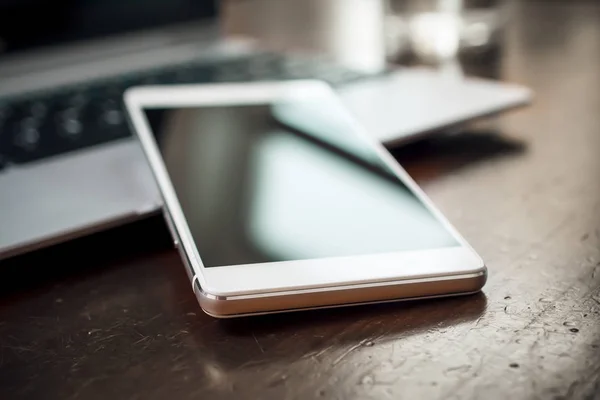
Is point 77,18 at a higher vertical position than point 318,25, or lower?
higher

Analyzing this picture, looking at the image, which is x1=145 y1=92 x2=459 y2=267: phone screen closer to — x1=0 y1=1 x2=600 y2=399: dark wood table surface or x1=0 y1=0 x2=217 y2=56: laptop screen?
x1=0 y1=1 x2=600 y2=399: dark wood table surface

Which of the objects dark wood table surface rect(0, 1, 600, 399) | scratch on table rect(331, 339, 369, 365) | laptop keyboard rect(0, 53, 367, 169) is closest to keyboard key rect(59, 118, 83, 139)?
laptop keyboard rect(0, 53, 367, 169)

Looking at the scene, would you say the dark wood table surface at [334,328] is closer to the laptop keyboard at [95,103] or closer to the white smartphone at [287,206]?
the white smartphone at [287,206]

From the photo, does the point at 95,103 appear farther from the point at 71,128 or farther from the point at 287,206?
the point at 287,206

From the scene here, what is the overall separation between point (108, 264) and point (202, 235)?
6cm

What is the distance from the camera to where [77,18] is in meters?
0.62

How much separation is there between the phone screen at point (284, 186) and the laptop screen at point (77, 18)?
9.5 inches

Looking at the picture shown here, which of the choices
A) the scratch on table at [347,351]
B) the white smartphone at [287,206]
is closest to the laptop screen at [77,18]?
the white smartphone at [287,206]

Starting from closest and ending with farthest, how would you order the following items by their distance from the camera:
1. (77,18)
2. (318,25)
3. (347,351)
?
(347,351)
(77,18)
(318,25)

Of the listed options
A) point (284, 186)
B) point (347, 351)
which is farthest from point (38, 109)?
point (347, 351)

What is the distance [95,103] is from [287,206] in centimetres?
25

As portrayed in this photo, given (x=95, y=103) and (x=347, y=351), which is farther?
Result: (x=95, y=103)

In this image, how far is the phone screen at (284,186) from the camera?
1.02 ft

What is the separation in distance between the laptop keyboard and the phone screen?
8 cm
